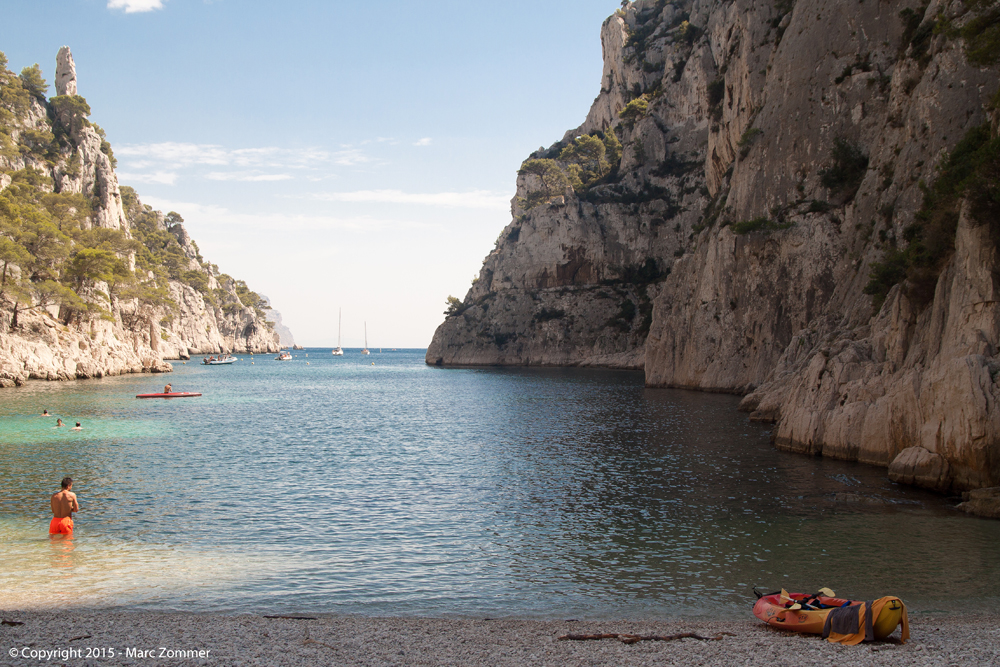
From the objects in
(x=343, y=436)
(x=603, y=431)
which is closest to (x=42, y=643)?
(x=343, y=436)

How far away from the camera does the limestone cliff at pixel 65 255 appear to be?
2335 inches

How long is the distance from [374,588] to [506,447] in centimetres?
1784

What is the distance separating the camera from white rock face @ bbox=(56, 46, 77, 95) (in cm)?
10100

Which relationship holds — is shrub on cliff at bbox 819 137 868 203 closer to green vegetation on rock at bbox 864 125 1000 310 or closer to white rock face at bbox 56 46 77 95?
green vegetation on rock at bbox 864 125 1000 310

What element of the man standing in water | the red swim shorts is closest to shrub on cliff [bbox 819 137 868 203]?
the man standing in water

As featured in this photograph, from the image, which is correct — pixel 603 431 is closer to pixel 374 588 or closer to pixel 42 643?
pixel 374 588

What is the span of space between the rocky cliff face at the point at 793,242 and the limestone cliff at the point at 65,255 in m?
55.3

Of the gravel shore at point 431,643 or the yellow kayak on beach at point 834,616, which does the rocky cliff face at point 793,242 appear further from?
the gravel shore at point 431,643

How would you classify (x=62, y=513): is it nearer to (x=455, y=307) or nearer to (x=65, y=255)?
(x=65, y=255)

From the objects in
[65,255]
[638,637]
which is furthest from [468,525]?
[65,255]

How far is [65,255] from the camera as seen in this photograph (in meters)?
66.9

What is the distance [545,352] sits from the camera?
10644 centimetres

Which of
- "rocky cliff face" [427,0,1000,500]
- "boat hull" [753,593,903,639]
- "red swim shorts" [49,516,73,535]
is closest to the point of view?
"boat hull" [753,593,903,639]

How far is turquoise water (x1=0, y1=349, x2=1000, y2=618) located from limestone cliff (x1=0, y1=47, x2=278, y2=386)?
3148 cm
